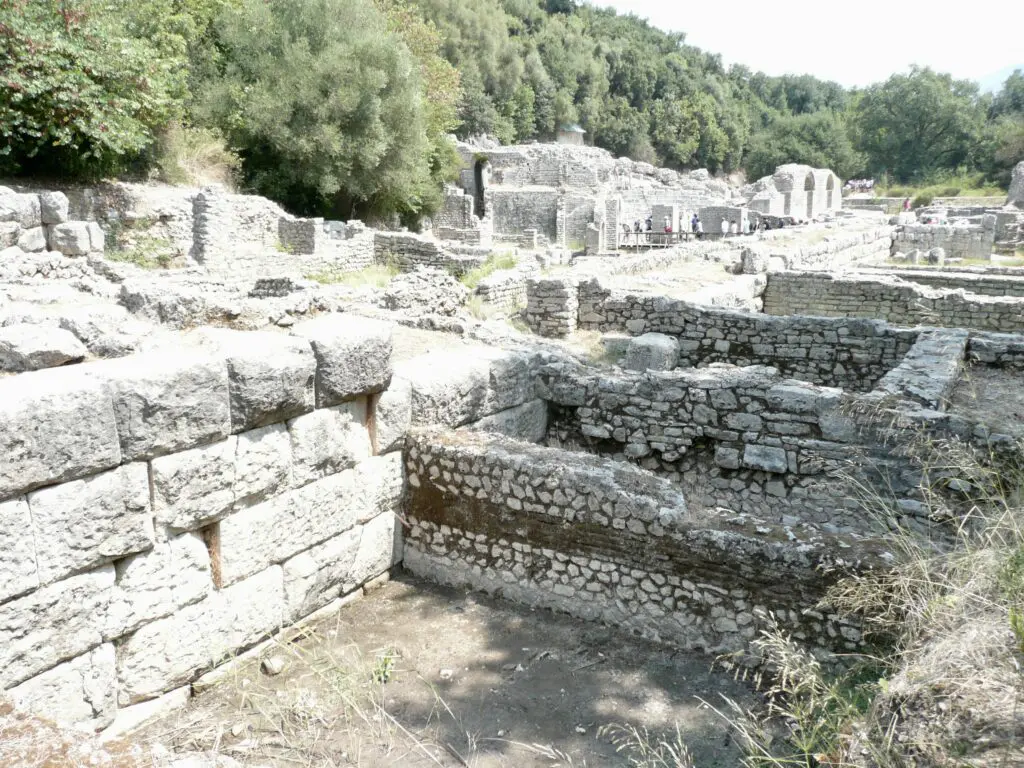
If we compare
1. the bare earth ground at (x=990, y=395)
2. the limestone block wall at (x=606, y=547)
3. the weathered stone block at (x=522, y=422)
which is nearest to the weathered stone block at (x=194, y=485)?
the limestone block wall at (x=606, y=547)

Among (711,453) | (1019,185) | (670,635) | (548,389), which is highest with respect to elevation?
(1019,185)

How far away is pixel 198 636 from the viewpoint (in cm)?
436

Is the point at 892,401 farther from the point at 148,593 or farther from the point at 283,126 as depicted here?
the point at 283,126

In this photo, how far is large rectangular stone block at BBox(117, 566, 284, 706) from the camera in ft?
13.4

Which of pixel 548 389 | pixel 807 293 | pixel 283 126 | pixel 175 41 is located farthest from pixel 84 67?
pixel 807 293

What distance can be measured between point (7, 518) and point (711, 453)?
5102mm

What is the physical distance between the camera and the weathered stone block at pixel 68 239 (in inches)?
494

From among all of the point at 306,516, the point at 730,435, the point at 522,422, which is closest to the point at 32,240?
the point at 522,422

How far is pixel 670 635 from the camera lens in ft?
15.5

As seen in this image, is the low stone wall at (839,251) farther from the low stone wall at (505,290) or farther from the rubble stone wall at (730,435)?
the rubble stone wall at (730,435)

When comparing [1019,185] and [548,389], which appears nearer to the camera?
[548,389]

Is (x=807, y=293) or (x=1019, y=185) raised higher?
(x=1019, y=185)

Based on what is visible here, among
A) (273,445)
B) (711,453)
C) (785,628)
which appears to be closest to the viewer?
(785,628)

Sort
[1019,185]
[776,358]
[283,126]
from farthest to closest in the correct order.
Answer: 1. [1019,185]
2. [283,126]
3. [776,358]
